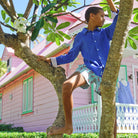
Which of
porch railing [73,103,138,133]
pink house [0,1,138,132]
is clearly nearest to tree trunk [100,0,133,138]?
pink house [0,1,138,132]

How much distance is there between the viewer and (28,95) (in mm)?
14195

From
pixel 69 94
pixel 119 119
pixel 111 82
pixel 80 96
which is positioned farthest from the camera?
pixel 80 96

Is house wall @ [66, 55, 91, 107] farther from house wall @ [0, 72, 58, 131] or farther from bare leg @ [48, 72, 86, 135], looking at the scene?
bare leg @ [48, 72, 86, 135]

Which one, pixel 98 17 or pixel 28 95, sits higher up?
pixel 28 95

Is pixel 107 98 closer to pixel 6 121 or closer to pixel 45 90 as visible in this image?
pixel 45 90

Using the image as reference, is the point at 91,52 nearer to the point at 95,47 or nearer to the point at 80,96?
the point at 95,47

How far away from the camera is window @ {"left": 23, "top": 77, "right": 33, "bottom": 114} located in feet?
45.0

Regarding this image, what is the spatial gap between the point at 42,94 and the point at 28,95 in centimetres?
213

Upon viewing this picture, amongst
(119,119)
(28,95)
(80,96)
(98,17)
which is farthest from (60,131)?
(28,95)

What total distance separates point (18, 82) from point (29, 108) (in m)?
2.73

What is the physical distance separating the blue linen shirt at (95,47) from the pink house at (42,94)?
15.8 ft

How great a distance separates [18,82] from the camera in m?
16.0

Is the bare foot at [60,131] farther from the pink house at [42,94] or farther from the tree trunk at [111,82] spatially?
the pink house at [42,94]

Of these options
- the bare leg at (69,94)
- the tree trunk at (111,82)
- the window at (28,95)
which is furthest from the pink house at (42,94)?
the tree trunk at (111,82)
